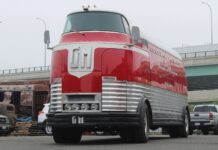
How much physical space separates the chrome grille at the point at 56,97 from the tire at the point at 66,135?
73cm

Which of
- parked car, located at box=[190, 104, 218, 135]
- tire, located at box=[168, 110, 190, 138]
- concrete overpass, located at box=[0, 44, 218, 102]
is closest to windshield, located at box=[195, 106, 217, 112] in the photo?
parked car, located at box=[190, 104, 218, 135]

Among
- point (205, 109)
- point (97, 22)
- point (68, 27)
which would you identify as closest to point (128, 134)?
point (97, 22)

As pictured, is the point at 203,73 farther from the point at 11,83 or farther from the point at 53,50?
the point at 53,50

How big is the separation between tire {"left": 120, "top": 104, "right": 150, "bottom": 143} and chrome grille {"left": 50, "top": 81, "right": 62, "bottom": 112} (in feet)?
6.32

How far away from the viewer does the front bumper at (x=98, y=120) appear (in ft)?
46.4

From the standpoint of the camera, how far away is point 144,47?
→ 629 inches

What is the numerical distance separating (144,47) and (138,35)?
68 cm

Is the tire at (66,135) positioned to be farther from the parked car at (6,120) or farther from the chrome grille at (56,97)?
the parked car at (6,120)

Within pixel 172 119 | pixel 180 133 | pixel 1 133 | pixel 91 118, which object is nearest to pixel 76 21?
Answer: pixel 91 118

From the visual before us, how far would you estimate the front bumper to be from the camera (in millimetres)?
14141

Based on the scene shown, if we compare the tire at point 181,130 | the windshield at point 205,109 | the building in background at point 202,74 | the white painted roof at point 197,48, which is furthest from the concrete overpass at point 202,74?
the tire at point 181,130

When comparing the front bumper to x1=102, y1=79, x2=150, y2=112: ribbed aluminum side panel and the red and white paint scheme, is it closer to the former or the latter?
the red and white paint scheme

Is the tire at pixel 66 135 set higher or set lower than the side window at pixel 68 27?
lower

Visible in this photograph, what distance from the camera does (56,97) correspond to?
14.7m
